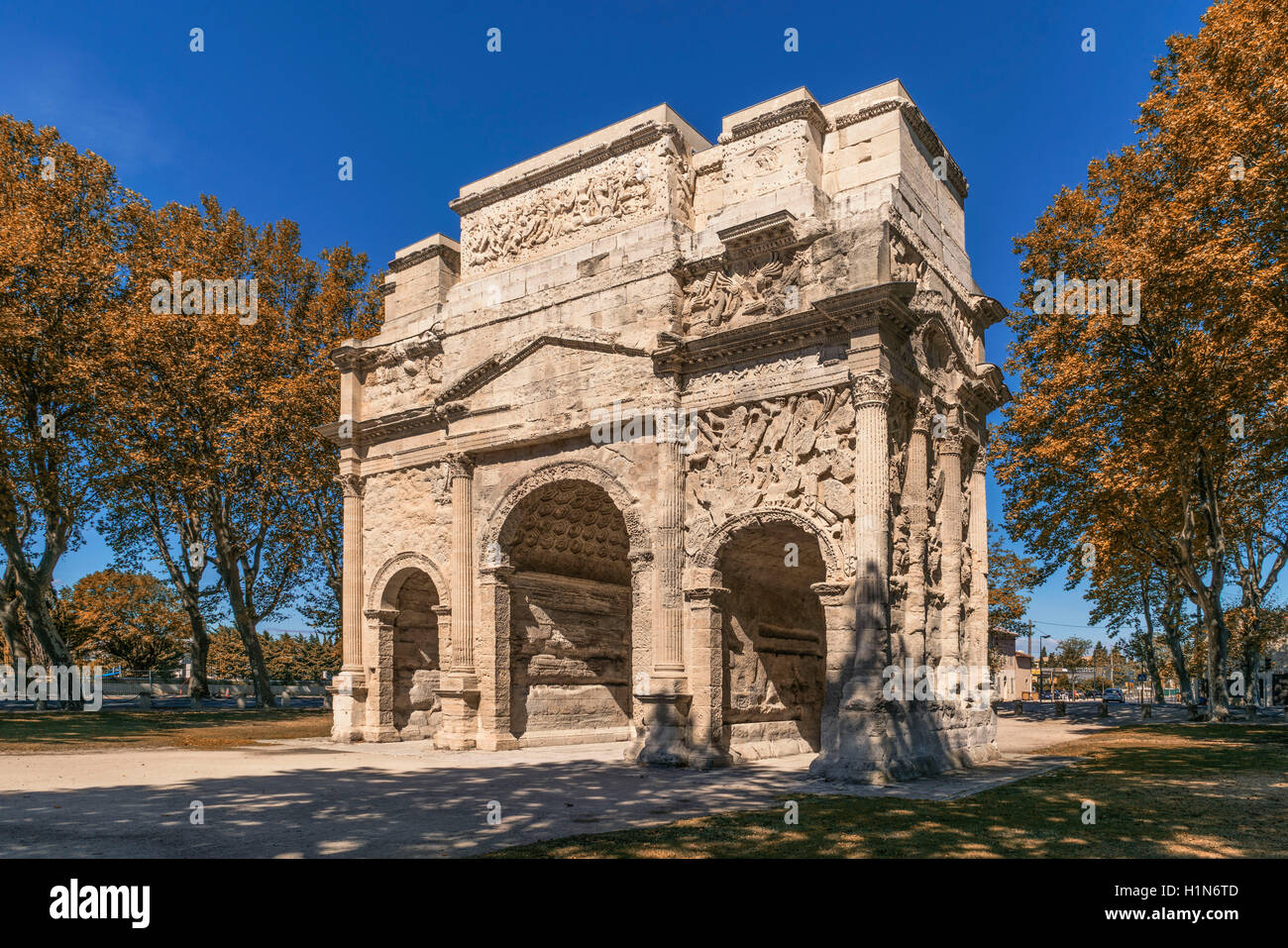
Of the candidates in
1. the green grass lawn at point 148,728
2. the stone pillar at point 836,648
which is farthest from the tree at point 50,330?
the stone pillar at point 836,648

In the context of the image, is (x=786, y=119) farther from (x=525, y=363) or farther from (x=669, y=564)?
(x=669, y=564)

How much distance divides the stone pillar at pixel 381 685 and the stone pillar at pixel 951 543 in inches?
448

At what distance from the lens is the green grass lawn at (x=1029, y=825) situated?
7.32 m

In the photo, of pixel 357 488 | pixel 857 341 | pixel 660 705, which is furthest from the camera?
pixel 357 488

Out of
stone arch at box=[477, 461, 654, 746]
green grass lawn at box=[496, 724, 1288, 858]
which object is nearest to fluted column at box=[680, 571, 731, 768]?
stone arch at box=[477, 461, 654, 746]

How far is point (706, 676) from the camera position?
581 inches

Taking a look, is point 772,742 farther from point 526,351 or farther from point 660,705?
point 526,351

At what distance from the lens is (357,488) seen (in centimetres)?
2111

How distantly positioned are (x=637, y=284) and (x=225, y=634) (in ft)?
163

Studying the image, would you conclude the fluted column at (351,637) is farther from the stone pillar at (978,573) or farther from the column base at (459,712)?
the stone pillar at (978,573)

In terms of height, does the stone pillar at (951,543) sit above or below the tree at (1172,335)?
below

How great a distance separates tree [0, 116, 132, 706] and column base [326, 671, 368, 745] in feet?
30.3

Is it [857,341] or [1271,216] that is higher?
[1271,216]

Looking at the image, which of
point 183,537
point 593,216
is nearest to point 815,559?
point 593,216
